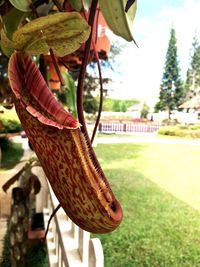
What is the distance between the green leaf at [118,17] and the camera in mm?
178

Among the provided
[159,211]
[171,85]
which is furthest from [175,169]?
[171,85]

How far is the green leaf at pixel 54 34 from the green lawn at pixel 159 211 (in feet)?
2.77

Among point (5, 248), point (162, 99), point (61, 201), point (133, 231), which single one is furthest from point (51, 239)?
point (61, 201)

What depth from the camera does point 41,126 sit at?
195mm

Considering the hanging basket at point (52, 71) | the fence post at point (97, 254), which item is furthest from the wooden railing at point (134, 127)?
the fence post at point (97, 254)

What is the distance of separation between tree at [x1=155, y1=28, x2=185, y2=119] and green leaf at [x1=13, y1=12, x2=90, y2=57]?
85cm

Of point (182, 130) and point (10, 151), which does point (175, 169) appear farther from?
point (10, 151)

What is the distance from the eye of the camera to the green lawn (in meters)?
1.01

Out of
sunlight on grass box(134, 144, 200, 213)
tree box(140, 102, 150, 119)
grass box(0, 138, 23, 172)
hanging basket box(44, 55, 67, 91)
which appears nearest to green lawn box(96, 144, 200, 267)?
sunlight on grass box(134, 144, 200, 213)

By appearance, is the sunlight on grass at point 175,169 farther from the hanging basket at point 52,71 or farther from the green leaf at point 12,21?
the green leaf at point 12,21

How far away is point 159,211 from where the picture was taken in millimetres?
1273

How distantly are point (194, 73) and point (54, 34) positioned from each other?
838 millimetres

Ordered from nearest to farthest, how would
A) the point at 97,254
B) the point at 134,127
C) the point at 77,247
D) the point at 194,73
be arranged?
the point at 97,254 < the point at 77,247 < the point at 194,73 < the point at 134,127

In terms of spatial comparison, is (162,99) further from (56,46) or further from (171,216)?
(56,46)
